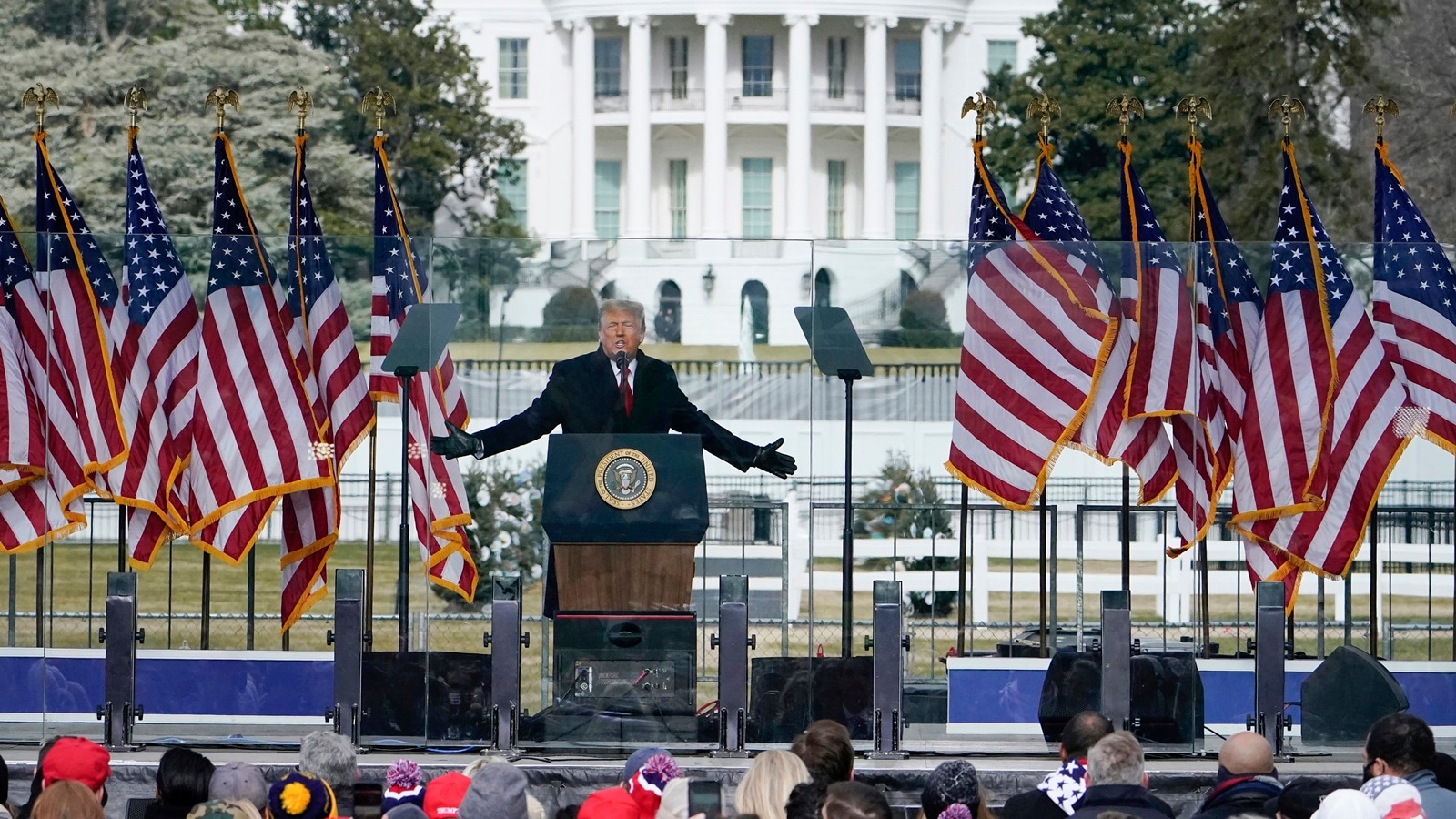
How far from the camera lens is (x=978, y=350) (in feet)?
44.4

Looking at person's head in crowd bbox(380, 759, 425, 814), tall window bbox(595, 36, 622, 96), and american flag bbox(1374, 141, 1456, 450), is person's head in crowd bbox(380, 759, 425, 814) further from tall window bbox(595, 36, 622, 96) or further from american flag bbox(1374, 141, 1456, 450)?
tall window bbox(595, 36, 622, 96)

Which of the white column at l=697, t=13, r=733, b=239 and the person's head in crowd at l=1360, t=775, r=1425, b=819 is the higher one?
the white column at l=697, t=13, r=733, b=239

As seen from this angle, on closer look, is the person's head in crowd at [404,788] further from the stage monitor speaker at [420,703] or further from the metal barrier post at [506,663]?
the stage monitor speaker at [420,703]

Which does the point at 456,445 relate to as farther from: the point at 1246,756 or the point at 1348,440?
the point at 1246,756

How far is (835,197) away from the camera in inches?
2955

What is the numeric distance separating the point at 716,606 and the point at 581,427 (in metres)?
1.25

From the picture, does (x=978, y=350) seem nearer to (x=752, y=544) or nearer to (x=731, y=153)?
(x=752, y=544)

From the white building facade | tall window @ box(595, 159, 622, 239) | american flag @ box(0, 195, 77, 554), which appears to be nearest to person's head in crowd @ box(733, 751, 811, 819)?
american flag @ box(0, 195, 77, 554)

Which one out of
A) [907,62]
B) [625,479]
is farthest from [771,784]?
[907,62]

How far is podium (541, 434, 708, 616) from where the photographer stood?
516 inches

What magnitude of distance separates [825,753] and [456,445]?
13.7ft

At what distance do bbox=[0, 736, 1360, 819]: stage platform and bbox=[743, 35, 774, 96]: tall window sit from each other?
63721 millimetres

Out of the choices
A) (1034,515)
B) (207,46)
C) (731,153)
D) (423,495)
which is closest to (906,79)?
(731,153)

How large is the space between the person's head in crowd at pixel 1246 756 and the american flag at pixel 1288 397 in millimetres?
3815
